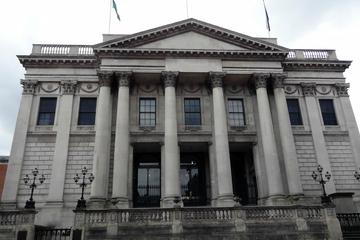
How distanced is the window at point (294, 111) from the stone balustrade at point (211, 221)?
40.6 ft

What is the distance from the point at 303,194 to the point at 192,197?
9.18 m

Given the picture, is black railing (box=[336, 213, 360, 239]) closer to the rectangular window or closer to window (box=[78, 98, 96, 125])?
window (box=[78, 98, 96, 125])

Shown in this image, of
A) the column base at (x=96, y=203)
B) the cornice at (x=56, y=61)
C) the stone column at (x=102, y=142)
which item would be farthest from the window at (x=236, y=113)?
the cornice at (x=56, y=61)

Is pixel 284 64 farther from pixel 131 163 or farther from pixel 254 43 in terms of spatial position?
pixel 131 163

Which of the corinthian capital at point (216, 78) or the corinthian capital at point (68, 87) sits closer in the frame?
the corinthian capital at point (216, 78)

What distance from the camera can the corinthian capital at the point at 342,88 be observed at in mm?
31594

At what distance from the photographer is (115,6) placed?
30859 millimetres

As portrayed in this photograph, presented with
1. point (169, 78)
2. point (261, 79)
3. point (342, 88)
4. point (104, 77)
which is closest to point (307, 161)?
point (261, 79)

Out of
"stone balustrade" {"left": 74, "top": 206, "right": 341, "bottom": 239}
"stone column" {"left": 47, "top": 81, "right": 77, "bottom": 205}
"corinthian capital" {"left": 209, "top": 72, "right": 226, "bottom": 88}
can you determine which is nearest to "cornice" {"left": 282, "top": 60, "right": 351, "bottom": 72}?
"corinthian capital" {"left": 209, "top": 72, "right": 226, "bottom": 88}

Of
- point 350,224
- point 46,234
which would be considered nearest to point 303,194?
point 350,224

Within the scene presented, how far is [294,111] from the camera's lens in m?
30.8

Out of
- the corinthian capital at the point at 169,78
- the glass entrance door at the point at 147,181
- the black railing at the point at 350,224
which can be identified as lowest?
the black railing at the point at 350,224

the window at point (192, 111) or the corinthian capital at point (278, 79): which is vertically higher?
the corinthian capital at point (278, 79)

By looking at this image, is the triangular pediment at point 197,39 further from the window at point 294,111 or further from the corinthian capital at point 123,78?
the window at point 294,111
